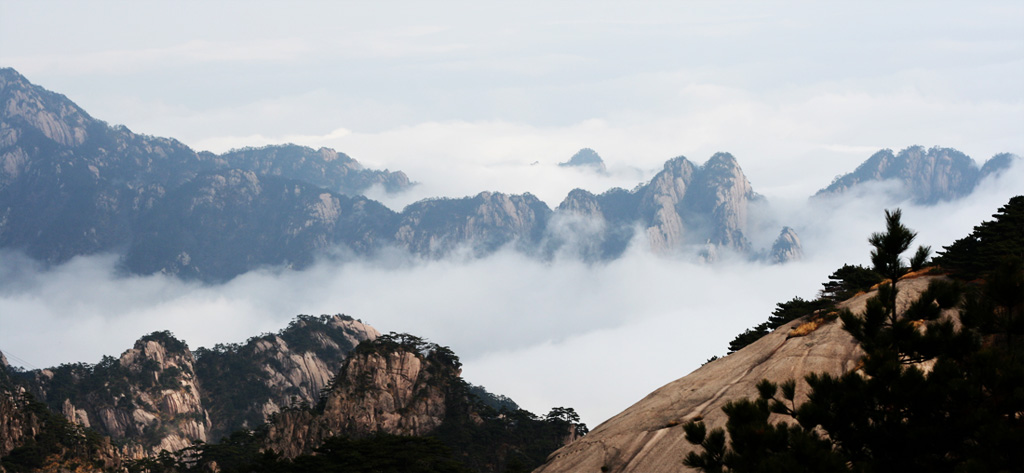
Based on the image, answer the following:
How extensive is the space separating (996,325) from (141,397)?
193 meters

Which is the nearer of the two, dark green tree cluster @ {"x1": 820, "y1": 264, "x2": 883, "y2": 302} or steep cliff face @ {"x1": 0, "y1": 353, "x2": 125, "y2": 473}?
dark green tree cluster @ {"x1": 820, "y1": 264, "x2": 883, "y2": 302}

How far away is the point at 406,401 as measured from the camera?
472 ft

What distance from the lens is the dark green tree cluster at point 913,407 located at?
25.5 m

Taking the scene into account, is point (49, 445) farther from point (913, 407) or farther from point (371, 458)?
point (913, 407)

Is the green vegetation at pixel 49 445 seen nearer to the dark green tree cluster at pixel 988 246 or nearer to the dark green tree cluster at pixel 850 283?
the dark green tree cluster at pixel 850 283

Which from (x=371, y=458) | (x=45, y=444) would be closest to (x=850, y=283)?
(x=371, y=458)

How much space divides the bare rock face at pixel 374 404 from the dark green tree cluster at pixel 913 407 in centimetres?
10865

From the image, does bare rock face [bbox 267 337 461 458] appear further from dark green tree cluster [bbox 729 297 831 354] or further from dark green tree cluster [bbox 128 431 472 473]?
dark green tree cluster [bbox 729 297 831 354]

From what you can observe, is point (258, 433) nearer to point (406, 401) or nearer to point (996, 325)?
point (406, 401)

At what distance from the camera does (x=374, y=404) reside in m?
139

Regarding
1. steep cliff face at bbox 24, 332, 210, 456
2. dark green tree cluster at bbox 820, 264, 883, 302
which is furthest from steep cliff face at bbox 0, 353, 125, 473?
dark green tree cluster at bbox 820, 264, 883, 302

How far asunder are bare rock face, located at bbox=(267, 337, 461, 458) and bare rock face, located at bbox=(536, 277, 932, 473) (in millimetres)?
76757

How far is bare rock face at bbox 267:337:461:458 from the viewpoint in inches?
5335

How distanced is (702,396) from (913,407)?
3219cm
